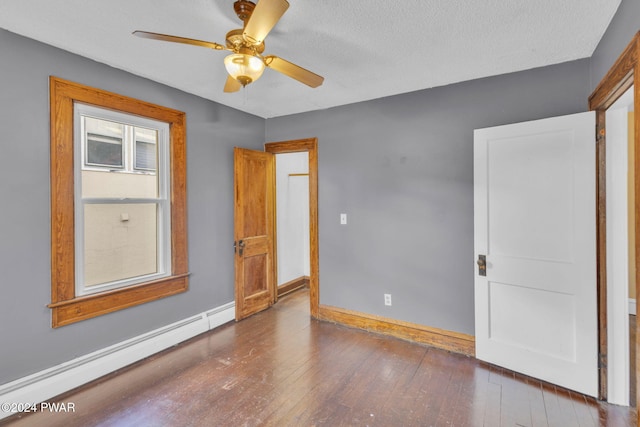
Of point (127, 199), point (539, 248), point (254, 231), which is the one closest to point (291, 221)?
point (254, 231)

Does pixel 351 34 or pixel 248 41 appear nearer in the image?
pixel 248 41

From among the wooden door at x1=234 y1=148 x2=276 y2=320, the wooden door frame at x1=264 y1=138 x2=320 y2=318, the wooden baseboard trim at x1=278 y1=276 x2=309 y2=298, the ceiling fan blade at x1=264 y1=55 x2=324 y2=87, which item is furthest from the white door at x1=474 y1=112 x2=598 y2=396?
the wooden baseboard trim at x1=278 y1=276 x2=309 y2=298

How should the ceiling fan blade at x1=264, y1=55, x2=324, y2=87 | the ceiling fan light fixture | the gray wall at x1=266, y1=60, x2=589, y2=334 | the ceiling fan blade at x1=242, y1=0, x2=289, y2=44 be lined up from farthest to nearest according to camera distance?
1. the gray wall at x1=266, y1=60, x2=589, y2=334
2. the ceiling fan blade at x1=264, y1=55, x2=324, y2=87
3. the ceiling fan light fixture
4. the ceiling fan blade at x1=242, y1=0, x2=289, y2=44

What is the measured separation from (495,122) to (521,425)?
2.26 metres

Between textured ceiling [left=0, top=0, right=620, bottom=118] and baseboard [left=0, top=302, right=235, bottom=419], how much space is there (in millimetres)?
2309

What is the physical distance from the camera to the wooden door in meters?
3.63

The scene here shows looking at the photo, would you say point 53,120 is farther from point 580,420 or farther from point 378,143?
point 580,420

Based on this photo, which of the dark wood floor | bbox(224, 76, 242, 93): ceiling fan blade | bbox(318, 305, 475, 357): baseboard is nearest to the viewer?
the dark wood floor

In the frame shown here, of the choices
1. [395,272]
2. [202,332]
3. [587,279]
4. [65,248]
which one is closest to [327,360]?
[395,272]

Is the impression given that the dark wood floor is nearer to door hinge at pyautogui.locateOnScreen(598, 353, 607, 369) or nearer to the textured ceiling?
door hinge at pyautogui.locateOnScreen(598, 353, 607, 369)

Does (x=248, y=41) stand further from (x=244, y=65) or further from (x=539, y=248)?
(x=539, y=248)

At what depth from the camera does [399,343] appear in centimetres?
309

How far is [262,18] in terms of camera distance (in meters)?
1.49

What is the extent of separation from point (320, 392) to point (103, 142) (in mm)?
2642
